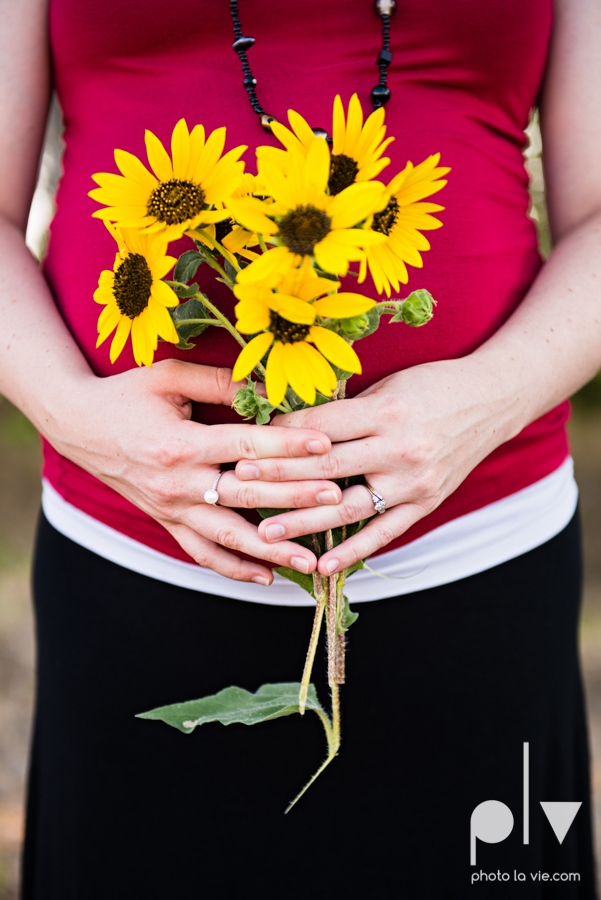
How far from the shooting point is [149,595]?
0.93 meters

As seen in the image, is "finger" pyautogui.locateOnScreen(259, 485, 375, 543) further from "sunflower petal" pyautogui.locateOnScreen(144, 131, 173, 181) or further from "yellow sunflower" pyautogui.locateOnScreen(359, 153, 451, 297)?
"sunflower petal" pyautogui.locateOnScreen(144, 131, 173, 181)

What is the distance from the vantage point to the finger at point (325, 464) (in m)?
0.69

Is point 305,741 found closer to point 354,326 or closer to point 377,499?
point 377,499

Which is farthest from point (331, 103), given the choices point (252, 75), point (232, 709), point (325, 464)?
point (232, 709)

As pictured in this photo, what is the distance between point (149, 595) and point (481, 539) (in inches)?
18.8

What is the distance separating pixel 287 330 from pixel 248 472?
192 mm

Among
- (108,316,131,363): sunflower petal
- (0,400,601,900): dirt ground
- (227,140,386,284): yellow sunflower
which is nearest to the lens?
(227,140,386,284): yellow sunflower

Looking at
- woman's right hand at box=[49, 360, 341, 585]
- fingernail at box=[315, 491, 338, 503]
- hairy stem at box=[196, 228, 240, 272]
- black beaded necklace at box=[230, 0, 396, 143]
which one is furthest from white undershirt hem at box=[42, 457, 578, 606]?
black beaded necklace at box=[230, 0, 396, 143]

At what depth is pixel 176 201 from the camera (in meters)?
0.57

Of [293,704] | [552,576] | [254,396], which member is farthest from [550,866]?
[254,396]

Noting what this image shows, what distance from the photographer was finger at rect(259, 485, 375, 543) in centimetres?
69

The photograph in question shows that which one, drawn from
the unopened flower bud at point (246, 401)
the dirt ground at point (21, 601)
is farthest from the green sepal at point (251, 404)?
the dirt ground at point (21, 601)

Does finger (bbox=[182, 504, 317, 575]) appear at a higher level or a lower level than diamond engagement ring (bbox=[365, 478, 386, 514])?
lower

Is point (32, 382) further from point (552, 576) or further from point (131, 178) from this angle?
point (552, 576)
